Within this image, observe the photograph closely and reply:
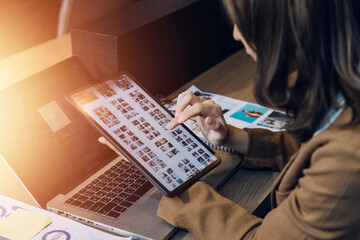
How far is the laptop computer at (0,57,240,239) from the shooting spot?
0.85 metres

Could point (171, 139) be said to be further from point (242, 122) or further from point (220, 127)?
point (242, 122)

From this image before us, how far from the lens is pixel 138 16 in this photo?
1343mm

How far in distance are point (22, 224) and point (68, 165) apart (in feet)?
0.61

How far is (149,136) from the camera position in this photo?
927 millimetres

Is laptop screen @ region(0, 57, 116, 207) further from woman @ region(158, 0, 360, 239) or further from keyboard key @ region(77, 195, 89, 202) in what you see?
woman @ region(158, 0, 360, 239)

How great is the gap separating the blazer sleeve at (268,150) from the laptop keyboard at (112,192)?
0.91ft

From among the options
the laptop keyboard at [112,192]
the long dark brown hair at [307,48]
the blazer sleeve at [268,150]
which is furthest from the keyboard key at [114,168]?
the long dark brown hair at [307,48]

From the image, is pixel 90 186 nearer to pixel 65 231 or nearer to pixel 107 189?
pixel 107 189

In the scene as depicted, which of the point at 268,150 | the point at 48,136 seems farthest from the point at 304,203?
the point at 48,136

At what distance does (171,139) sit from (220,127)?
132mm

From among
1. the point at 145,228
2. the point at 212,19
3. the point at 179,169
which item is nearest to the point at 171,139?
the point at 179,169

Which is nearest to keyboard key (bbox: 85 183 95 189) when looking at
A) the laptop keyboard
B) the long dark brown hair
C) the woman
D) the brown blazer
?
the laptop keyboard

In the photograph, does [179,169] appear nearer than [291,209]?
No

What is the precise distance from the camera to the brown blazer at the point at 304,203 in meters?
0.62
